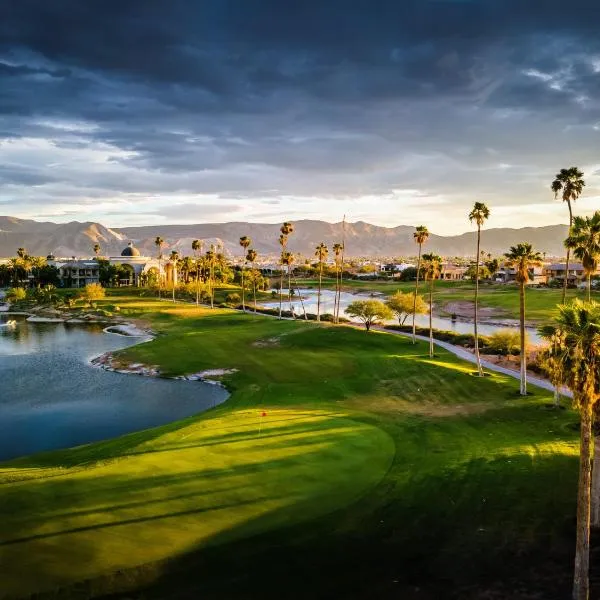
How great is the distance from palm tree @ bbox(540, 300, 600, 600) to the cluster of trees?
180545mm

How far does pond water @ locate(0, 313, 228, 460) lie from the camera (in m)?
41.5

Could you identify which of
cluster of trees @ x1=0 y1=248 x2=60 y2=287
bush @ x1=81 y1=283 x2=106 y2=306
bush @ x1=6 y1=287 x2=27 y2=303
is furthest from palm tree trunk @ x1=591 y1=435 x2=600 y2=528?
cluster of trees @ x1=0 y1=248 x2=60 y2=287

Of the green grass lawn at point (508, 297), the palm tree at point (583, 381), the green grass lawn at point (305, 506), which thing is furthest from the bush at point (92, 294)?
the palm tree at point (583, 381)

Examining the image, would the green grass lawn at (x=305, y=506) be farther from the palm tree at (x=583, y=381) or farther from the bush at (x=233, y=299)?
the bush at (x=233, y=299)

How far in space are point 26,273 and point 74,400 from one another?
493 feet

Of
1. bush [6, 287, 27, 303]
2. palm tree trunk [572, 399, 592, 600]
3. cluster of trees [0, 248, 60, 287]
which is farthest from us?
cluster of trees [0, 248, 60, 287]

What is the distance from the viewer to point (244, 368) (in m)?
64.4

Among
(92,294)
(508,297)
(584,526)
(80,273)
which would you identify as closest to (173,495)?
(584,526)

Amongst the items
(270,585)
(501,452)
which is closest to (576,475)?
(501,452)

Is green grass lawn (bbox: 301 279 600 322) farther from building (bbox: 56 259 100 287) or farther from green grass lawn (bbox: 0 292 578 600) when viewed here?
building (bbox: 56 259 100 287)

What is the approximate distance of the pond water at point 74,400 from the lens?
136 ft

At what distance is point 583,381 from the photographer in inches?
769

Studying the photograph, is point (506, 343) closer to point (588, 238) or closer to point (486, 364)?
point (486, 364)

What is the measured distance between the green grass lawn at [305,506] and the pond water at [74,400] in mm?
5228
